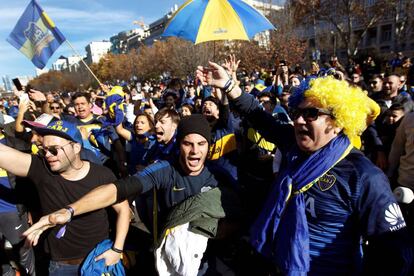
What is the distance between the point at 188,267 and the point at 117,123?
9.54ft

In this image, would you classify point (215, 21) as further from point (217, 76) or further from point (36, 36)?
point (36, 36)

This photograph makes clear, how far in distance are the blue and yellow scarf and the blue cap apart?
1.62 metres

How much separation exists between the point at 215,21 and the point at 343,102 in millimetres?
2727

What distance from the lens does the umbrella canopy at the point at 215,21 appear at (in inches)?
153

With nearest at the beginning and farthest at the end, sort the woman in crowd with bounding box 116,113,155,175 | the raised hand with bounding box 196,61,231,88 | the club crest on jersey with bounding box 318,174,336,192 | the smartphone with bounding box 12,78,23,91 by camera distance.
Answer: the club crest on jersey with bounding box 318,174,336,192, the raised hand with bounding box 196,61,231,88, the woman in crowd with bounding box 116,113,155,175, the smartphone with bounding box 12,78,23,91

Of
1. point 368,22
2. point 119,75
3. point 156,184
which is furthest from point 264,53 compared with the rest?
point 119,75

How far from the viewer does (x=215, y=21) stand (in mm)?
3895

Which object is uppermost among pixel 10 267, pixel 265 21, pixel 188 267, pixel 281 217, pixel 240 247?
pixel 265 21

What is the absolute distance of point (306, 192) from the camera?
1703 millimetres

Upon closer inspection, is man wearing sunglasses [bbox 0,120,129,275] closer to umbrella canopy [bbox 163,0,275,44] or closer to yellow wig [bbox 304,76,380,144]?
yellow wig [bbox 304,76,380,144]

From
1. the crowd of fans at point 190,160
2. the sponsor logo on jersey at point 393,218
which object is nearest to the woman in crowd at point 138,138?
the crowd of fans at point 190,160

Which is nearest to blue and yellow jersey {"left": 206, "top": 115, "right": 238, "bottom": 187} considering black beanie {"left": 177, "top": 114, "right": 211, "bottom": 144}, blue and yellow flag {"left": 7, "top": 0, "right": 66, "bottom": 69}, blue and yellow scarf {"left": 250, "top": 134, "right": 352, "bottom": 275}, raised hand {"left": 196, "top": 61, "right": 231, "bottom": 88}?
black beanie {"left": 177, "top": 114, "right": 211, "bottom": 144}

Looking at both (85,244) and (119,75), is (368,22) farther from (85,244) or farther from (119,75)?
(119,75)

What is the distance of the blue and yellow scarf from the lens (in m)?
1.64
